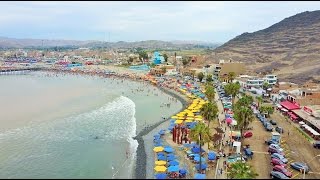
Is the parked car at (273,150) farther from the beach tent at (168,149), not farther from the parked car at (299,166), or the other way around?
the beach tent at (168,149)

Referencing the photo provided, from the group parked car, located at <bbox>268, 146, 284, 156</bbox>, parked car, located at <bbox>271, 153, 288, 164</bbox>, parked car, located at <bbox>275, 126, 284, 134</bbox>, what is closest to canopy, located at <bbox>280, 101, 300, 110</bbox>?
parked car, located at <bbox>275, 126, 284, 134</bbox>

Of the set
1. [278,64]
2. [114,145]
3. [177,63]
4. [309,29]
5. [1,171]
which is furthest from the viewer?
[309,29]

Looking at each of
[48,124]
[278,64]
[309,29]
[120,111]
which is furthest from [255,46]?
[48,124]

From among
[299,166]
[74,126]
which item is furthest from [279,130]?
[74,126]

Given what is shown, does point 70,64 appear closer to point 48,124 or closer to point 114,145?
point 48,124

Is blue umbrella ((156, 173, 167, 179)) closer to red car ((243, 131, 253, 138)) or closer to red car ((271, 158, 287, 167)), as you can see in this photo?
red car ((271, 158, 287, 167))

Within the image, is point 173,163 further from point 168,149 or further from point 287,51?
point 287,51
